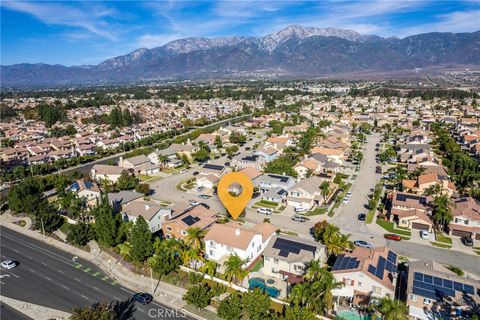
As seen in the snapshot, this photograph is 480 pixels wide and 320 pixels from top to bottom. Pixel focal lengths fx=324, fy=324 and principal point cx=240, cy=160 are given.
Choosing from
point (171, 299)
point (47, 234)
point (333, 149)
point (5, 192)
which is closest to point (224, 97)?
point (333, 149)

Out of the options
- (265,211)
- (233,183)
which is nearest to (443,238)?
(265,211)

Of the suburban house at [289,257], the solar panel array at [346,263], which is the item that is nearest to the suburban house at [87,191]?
the suburban house at [289,257]

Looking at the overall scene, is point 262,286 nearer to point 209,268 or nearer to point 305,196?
point 209,268

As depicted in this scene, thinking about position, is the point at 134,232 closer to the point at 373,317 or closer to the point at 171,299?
the point at 171,299

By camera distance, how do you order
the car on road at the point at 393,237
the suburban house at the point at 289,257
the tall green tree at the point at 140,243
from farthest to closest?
the car on road at the point at 393,237
the tall green tree at the point at 140,243
the suburban house at the point at 289,257

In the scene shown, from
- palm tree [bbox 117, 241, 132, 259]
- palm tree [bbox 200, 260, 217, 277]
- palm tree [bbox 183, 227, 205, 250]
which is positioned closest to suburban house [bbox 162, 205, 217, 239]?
palm tree [bbox 183, 227, 205, 250]

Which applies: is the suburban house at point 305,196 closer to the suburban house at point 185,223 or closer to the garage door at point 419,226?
the garage door at point 419,226
